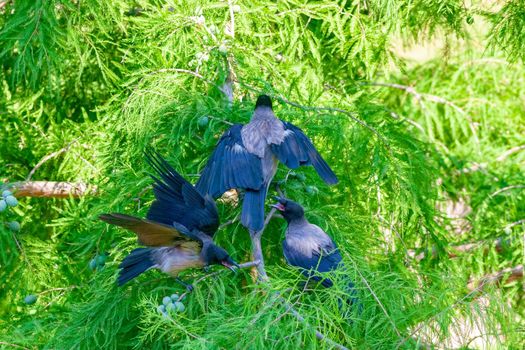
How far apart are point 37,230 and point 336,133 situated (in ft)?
5.90

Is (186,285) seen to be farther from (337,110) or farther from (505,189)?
(505,189)

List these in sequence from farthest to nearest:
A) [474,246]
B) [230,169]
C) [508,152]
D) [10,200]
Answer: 1. [508,152]
2. [474,246]
3. [10,200]
4. [230,169]

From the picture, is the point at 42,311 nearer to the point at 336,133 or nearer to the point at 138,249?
the point at 138,249

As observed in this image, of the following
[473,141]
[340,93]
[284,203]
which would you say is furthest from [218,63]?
[473,141]

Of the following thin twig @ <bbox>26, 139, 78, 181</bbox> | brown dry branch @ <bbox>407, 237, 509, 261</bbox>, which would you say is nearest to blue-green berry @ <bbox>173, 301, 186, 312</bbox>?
thin twig @ <bbox>26, 139, 78, 181</bbox>

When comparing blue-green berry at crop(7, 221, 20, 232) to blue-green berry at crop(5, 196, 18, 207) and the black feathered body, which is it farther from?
the black feathered body

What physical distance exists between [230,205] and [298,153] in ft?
1.16

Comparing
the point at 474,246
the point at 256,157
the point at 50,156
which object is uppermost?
the point at 256,157

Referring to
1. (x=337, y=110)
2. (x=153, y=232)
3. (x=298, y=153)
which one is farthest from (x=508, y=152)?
(x=153, y=232)

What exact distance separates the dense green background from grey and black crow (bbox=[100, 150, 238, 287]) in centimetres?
8

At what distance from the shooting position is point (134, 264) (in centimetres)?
304

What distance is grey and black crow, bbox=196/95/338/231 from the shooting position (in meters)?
3.11

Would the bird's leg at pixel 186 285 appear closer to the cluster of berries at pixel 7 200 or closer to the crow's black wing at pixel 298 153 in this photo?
the crow's black wing at pixel 298 153

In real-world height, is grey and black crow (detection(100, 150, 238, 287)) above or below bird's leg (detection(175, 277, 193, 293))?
above
